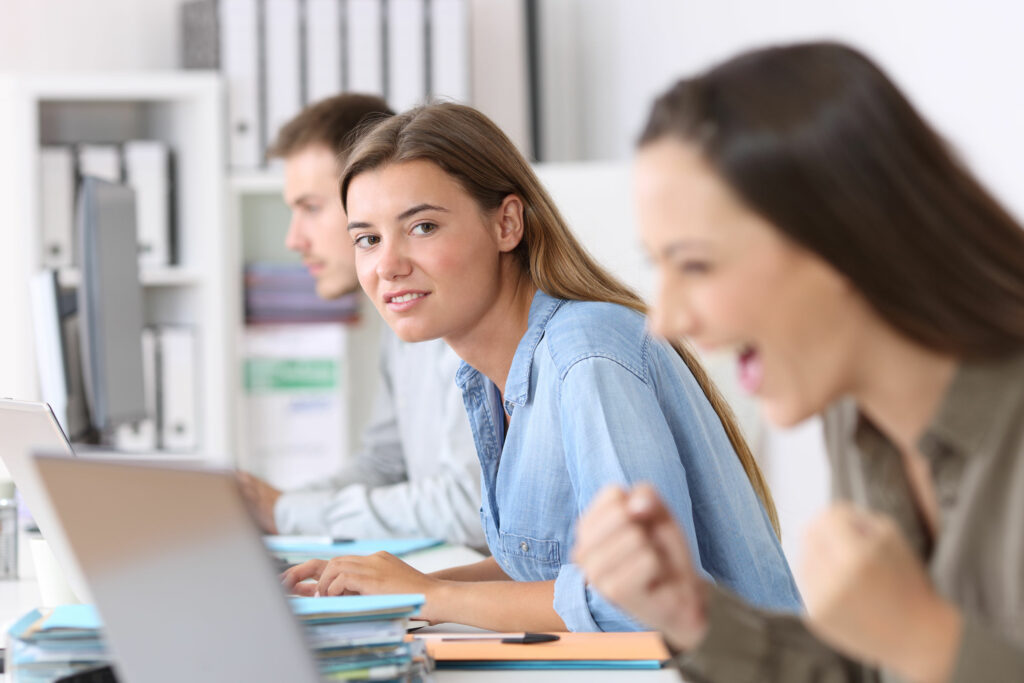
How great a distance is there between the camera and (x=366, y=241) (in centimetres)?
158

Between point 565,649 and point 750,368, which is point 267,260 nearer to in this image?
point 565,649

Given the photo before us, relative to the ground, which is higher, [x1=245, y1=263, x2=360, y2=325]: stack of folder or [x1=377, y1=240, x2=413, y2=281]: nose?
[x1=377, y1=240, x2=413, y2=281]: nose

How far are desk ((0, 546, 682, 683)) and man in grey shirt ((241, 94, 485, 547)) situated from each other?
108 millimetres

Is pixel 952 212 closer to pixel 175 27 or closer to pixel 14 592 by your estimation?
pixel 14 592

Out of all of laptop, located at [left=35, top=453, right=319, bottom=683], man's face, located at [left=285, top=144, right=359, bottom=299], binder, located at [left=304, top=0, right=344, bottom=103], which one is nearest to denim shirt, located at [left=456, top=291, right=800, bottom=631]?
laptop, located at [left=35, top=453, right=319, bottom=683]

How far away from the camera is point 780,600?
137cm

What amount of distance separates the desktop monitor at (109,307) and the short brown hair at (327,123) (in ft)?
1.24

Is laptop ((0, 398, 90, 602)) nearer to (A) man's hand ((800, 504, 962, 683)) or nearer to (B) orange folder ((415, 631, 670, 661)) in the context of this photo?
(B) orange folder ((415, 631, 670, 661))

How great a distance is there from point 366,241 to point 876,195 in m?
0.98

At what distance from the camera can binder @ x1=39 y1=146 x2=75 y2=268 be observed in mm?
2963

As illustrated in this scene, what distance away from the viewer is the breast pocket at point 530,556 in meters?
1.44

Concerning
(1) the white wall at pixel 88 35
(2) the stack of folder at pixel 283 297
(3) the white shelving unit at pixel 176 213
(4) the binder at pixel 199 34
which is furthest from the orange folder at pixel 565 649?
(1) the white wall at pixel 88 35

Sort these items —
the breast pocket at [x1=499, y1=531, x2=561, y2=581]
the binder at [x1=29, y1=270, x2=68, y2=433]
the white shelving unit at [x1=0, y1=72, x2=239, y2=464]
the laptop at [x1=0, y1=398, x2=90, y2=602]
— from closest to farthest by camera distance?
the laptop at [x1=0, y1=398, x2=90, y2=602], the breast pocket at [x1=499, y1=531, x2=561, y2=581], the binder at [x1=29, y1=270, x2=68, y2=433], the white shelving unit at [x1=0, y1=72, x2=239, y2=464]

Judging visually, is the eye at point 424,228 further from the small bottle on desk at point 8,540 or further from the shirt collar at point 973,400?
the shirt collar at point 973,400
